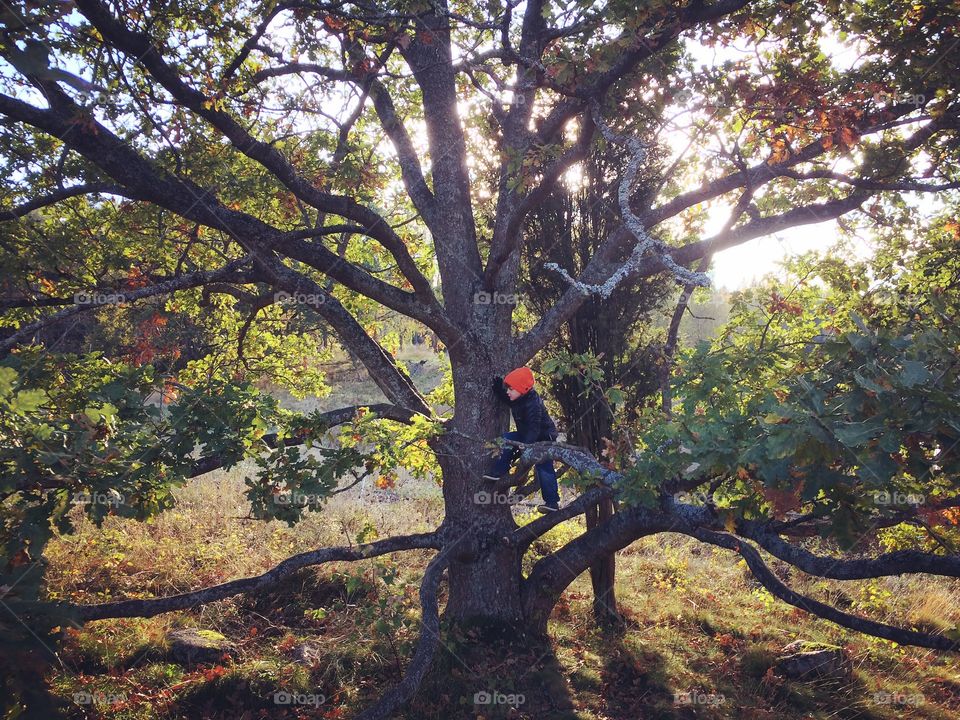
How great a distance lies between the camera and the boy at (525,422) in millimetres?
7273

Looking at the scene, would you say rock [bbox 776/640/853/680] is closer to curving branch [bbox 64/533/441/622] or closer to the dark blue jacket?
the dark blue jacket

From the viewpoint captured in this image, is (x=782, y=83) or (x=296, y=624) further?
(x=296, y=624)

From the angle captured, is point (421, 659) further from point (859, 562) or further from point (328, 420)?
point (859, 562)

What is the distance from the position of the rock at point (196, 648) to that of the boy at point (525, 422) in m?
4.00

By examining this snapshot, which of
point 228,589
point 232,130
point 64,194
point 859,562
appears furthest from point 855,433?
point 64,194

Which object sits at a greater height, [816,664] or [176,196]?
[176,196]

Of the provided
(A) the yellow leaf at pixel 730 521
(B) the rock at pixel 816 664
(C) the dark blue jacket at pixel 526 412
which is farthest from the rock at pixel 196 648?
(B) the rock at pixel 816 664

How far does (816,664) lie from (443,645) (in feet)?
17.2

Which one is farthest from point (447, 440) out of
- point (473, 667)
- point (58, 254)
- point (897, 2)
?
point (897, 2)

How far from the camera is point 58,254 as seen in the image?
7.99 m

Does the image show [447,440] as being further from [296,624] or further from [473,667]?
[296,624]

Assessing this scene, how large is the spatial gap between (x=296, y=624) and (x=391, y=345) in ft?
16.5

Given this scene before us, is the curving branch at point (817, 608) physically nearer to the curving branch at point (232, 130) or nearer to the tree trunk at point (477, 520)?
the tree trunk at point (477, 520)

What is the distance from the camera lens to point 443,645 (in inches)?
287
